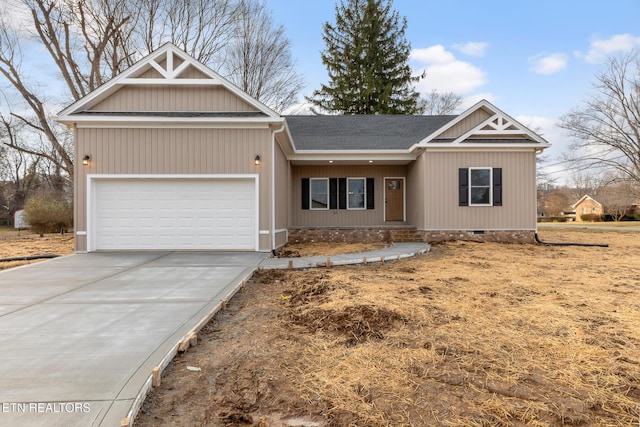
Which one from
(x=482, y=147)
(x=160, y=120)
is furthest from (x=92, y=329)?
(x=482, y=147)

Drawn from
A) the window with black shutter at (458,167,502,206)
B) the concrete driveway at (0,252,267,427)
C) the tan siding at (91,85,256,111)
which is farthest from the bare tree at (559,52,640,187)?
the concrete driveway at (0,252,267,427)

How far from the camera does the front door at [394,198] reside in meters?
13.0

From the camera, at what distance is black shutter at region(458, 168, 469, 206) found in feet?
35.0

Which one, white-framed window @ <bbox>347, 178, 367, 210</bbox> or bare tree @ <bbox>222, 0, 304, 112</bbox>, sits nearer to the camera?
white-framed window @ <bbox>347, 178, 367, 210</bbox>

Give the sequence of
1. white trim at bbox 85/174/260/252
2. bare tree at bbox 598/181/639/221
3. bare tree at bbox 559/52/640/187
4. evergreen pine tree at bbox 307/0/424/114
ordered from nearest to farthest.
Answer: white trim at bbox 85/174/260/252
bare tree at bbox 559/52/640/187
evergreen pine tree at bbox 307/0/424/114
bare tree at bbox 598/181/639/221

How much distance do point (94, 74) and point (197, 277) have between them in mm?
14943

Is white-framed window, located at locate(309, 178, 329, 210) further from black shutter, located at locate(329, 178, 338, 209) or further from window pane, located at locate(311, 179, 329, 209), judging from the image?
black shutter, located at locate(329, 178, 338, 209)

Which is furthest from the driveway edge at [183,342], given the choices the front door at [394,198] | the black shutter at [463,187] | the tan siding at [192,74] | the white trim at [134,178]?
the front door at [394,198]

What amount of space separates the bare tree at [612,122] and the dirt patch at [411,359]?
2500cm

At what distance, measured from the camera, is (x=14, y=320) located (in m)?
3.50

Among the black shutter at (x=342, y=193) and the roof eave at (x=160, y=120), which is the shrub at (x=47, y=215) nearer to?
the roof eave at (x=160, y=120)

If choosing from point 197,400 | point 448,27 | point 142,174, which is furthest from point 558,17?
point 197,400

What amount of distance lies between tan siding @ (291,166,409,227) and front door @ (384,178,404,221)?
0.22 meters

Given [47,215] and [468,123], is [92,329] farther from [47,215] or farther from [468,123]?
[47,215]
